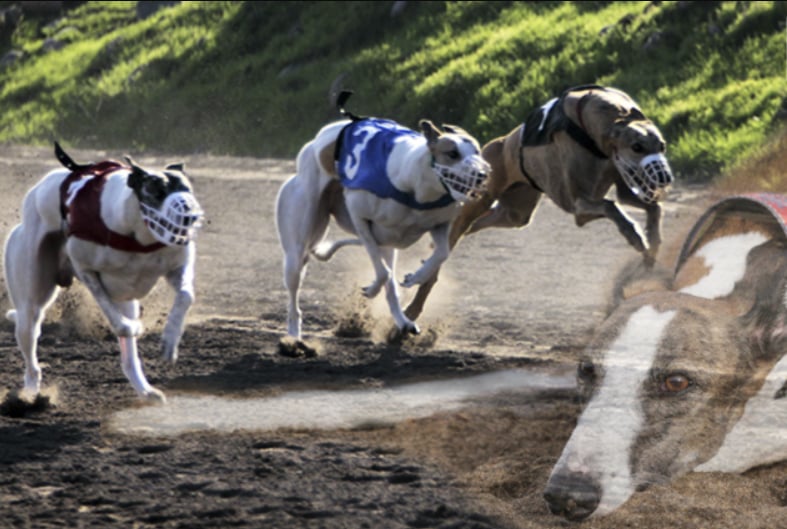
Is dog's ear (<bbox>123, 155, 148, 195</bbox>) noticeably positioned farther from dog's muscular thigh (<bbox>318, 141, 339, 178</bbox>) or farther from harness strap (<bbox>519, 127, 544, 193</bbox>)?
harness strap (<bbox>519, 127, 544, 193</bbox>)

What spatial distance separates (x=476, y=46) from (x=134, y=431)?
55.2ft

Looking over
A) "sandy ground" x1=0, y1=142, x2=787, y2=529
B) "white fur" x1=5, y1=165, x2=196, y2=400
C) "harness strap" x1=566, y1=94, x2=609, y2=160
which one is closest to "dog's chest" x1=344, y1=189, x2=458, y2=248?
"sandy ground" x1=0, y1=142, x2=787, y2=529

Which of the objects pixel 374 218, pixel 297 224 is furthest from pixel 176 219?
pixel 297 224

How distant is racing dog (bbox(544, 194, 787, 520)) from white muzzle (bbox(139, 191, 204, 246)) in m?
2.76

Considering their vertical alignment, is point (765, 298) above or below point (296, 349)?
above

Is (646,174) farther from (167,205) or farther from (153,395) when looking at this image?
(153,395)

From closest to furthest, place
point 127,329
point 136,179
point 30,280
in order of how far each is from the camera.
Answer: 1. point 136,179
2. point 127,329
3. point 30,280

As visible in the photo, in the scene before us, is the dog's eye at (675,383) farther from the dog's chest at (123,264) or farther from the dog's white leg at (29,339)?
the dog's white leg at (29,339)

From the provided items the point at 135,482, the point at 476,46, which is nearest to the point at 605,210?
the point at 135,482

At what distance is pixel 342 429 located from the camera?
783 cm

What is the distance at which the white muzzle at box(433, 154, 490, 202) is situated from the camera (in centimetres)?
921

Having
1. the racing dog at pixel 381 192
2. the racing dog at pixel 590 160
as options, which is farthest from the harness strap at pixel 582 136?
the racing dog at pixel 381 192

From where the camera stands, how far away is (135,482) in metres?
6.79

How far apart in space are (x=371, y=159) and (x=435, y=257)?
72 centimetres
